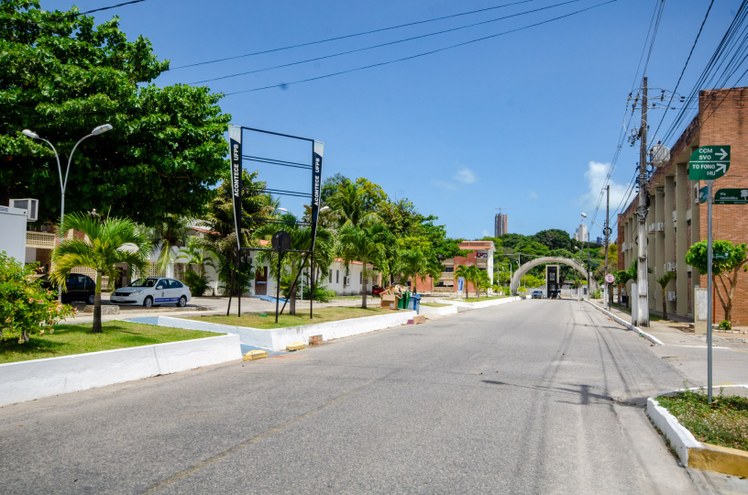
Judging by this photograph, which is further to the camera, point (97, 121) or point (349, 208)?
point (349, 208)

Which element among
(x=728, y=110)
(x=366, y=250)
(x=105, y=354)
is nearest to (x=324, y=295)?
(x=366, y=250)

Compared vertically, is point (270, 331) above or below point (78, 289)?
below

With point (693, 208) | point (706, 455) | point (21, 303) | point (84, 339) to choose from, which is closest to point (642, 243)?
point (693, 208)

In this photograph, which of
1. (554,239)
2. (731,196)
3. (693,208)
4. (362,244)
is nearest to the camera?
(731,196)

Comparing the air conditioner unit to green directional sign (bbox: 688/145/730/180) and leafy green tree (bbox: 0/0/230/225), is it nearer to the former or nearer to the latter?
leafy green tree (bbox: 0/0/230/225)

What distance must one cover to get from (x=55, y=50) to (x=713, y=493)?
87.2 ft

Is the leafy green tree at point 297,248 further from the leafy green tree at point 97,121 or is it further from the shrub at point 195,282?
the shrub at point 195,282

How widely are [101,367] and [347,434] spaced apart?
556 centimetres

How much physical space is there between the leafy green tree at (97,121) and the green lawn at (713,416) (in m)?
20.3

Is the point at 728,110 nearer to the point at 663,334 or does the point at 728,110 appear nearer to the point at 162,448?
the point at 663,334

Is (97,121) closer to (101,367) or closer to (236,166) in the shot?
(236,166)

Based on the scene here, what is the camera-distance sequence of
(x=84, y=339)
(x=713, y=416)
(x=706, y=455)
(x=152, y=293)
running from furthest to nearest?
(x=152, y=293) → (x=84, y=339) → (x=713, y=416) → (x=706, y=455)

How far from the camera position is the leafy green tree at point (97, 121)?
71.7 ft

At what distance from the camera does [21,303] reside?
30.5 ft
